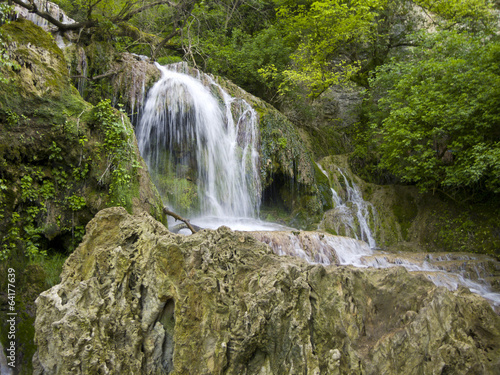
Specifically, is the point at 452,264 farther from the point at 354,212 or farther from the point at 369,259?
the point at 354,212

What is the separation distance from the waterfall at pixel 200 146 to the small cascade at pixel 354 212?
3.08m

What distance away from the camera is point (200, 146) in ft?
33.8

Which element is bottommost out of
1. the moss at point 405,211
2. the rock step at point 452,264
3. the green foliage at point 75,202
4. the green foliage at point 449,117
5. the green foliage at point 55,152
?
the rock step at point 452,264

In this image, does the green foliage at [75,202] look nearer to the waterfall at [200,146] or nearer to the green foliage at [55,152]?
the green foliage at [55,152]

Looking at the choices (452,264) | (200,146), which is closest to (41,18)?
(200,146)

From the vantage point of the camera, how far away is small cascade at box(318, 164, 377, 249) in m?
11.3

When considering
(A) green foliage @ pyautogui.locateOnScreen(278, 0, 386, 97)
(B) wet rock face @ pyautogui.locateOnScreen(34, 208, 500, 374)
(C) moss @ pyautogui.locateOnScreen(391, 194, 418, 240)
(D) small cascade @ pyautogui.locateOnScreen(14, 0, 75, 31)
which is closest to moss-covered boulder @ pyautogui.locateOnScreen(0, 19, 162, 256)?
(B) wet rock face @ pyautogui.locateOnScreen(34, 208, 500, 374)

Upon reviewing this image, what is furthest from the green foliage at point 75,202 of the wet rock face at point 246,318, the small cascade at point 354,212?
the small cascade at point 354,212

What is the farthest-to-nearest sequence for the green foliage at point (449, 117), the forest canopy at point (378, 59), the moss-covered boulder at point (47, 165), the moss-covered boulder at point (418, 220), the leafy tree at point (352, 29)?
the leafy tree at point (352, 29) → the moss-covered boulder at point (418, 220) → the forest canopy at point (378, 59) → the green foliage at point (449, 117) → the moss-covered boulder at point (47, 165)

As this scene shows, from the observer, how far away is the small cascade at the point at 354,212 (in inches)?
444

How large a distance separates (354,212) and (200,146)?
222 inches

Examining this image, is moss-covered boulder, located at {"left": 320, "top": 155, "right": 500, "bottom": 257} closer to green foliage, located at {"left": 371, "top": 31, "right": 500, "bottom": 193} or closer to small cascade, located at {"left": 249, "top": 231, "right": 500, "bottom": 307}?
green foliage, located at {"left": 371, "top": 31, "right": 500, "bottom": 193}

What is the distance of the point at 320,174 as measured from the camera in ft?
41.2

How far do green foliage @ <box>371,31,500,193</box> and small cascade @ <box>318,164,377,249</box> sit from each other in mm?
1605
